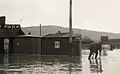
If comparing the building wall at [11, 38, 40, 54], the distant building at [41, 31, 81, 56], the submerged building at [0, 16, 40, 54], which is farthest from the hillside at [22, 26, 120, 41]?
the building wall at [11, 38, 40, 54]

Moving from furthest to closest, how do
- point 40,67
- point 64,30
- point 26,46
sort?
point 64,30 → point 26,46 → point 40,67

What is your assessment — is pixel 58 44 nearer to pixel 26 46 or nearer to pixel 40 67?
pixel 26 46

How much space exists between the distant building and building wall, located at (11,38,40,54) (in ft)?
2.36

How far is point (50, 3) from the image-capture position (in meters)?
Result: 31.4

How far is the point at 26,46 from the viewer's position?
2788cm

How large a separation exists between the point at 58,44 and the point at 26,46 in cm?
327

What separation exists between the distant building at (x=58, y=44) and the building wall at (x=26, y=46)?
2.36ft

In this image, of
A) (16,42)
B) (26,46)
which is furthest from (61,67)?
(16,42)

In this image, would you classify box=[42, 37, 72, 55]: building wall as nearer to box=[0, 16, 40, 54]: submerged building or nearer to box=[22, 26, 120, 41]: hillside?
box=[0, 16, 40, 54]: submerged building

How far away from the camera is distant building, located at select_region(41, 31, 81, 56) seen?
25.6 meters

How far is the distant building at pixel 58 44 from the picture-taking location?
2564 cm

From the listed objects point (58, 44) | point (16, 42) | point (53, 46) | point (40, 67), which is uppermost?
point (16, 42)

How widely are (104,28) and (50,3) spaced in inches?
266

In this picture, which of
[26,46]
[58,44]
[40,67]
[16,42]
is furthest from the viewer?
[16,42]
